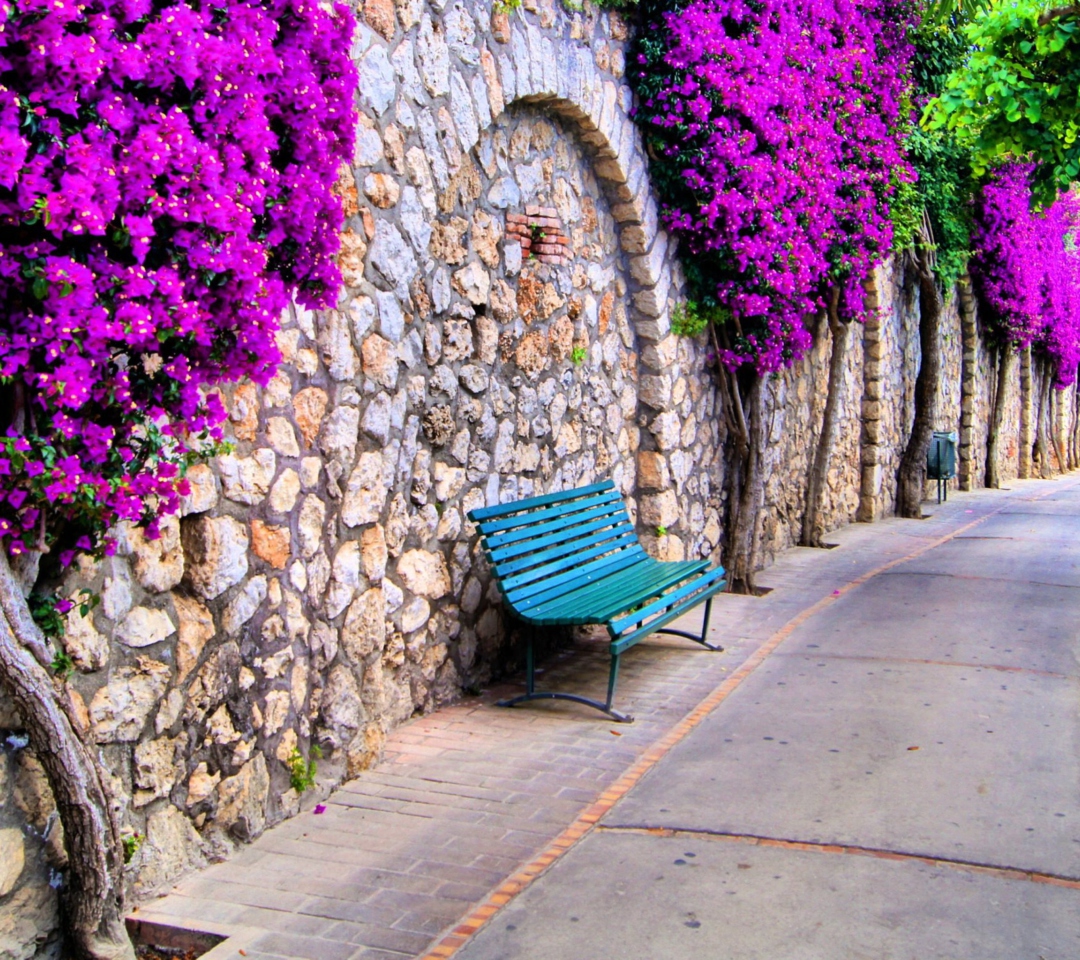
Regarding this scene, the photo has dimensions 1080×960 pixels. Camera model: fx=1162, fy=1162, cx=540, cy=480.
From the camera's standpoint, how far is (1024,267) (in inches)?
708

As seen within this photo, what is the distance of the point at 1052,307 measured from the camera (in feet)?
69.4

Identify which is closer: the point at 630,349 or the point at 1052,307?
the point at 630,349

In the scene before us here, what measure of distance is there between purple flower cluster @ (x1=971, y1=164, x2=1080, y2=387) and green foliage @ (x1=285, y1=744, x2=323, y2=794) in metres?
12.3

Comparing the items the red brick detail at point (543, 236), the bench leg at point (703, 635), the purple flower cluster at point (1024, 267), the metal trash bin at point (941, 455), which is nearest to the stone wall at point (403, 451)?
the red brick detail at point (543, 236)

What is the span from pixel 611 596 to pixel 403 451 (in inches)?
52.6

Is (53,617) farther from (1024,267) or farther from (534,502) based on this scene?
(1024,267)

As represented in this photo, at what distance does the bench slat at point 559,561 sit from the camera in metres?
5.72

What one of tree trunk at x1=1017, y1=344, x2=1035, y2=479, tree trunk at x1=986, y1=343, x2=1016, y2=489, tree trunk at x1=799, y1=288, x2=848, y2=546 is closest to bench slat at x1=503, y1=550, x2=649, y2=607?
tree trunk at x1=799, y1=288, x2=848, y2=546

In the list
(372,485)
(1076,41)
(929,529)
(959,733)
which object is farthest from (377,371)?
(929,529)

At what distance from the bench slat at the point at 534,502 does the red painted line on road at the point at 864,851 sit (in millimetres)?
1921

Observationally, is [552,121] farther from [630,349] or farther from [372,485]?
[372,485]

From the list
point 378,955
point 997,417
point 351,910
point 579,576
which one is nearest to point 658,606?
point 579,576

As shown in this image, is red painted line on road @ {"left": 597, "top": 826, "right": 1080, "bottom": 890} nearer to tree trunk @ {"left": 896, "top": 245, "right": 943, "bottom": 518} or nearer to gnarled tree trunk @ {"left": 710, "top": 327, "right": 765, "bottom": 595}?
gnarled tree trunk @ {"left": 710, "top": 327, "right": 765, "bottom": 595}

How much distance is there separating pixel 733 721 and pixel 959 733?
103 centimetres
